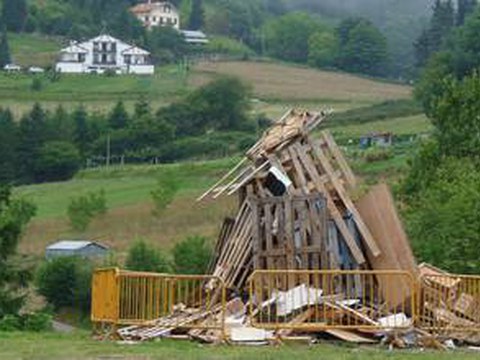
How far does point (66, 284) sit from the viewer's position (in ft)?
173

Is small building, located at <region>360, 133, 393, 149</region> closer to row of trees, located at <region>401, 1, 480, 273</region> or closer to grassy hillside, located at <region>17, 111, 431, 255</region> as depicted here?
grassy hillside, located at <region>17, 111, 431, 255</region>

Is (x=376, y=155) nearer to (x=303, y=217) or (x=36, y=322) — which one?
(x=36, y=322)

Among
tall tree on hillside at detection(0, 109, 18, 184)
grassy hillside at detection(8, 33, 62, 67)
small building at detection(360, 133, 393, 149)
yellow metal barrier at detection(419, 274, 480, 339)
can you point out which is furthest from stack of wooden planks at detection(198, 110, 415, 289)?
grassy hillside at detection(8, 33, 62, 67)

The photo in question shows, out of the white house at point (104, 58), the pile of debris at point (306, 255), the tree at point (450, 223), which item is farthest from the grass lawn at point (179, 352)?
the white house at point (104, 58)

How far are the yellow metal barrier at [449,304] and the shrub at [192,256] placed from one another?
94.7 ft

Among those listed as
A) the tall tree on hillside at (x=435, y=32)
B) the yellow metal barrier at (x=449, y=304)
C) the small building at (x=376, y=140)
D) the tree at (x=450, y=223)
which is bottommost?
the small building at (x=376, y=140)

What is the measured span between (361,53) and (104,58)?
35.5 m

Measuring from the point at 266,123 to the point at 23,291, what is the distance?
75.9 meters

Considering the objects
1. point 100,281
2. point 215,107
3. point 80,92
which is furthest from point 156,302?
point 80,92

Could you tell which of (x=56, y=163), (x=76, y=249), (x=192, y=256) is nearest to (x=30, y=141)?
(x=56, y=163)

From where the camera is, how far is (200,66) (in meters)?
168

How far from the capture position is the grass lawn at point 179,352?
15727mm

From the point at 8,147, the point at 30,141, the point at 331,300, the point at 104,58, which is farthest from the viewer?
the point at 104,58

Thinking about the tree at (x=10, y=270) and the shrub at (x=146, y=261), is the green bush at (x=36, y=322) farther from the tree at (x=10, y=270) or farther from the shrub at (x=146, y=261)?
the shrub at (x=146, y=261)
